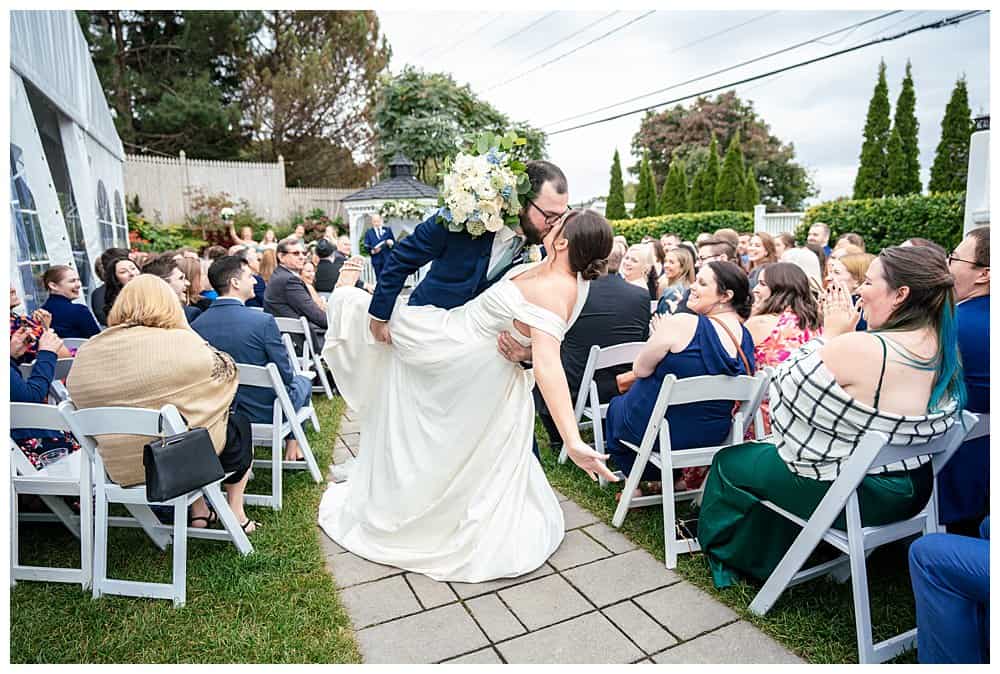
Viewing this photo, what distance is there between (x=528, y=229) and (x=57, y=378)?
3.09m

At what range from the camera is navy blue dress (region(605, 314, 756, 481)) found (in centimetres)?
309

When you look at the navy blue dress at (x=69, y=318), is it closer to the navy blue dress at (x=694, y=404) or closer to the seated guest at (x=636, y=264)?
the navy blue dress at (x=694, y=404)

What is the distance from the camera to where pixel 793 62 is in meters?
12.6

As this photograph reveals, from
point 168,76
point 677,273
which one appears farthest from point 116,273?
point 168,76

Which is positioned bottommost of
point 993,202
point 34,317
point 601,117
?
point 34,317

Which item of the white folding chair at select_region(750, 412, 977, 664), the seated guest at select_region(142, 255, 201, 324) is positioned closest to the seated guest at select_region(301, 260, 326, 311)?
the seated guest at select_region(142, 255, 201, 324)

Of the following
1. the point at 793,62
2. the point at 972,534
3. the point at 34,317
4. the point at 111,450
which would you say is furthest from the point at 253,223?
the point at 972,534

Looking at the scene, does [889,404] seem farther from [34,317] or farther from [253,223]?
[253,223]

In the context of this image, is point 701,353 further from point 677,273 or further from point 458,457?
point 677,273

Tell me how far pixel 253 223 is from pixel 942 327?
20.1 meters

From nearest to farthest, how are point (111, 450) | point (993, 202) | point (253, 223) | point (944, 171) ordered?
point (993, 202), point (111, 450), point (944, 171), point (253, 223)

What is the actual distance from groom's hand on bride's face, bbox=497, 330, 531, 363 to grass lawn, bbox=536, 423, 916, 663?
1170 millimetres

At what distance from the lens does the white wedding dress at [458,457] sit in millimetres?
2828

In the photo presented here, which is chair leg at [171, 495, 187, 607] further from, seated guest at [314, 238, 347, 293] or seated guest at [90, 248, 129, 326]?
seated guest at [314, 238, 347, 293]
